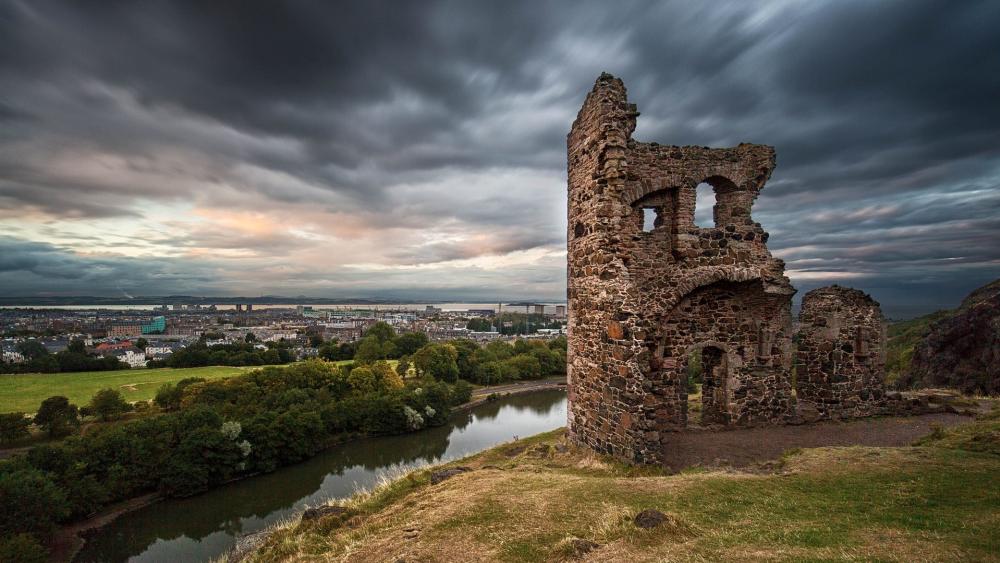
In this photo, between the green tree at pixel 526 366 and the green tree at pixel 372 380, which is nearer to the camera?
the green tree at pixel 372 380

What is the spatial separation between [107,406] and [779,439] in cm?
4414

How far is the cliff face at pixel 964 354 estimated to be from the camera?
16531 millimetres

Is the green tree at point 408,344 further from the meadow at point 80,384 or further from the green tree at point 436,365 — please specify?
the meadow at point 80,384

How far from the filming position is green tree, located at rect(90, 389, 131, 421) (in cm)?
3341

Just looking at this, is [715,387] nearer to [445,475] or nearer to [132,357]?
[445,475]

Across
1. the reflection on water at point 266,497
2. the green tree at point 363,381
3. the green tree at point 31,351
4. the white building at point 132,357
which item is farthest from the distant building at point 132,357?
the reflection on water at point 266,497

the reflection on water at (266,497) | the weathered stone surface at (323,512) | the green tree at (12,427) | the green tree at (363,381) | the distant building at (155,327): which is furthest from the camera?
the distant building at (155,327)

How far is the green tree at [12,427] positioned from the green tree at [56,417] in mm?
1148

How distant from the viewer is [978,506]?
437cm

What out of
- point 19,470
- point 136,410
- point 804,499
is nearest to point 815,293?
point 804,499

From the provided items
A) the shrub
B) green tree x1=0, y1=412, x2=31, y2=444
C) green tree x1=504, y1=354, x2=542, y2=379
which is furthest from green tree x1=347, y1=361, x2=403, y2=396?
the shrub

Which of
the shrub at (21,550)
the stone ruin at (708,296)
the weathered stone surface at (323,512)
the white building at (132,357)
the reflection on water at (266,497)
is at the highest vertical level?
the stone ruin at (708,296)

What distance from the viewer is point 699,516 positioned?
4.98 meters

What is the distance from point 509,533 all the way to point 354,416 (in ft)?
111
